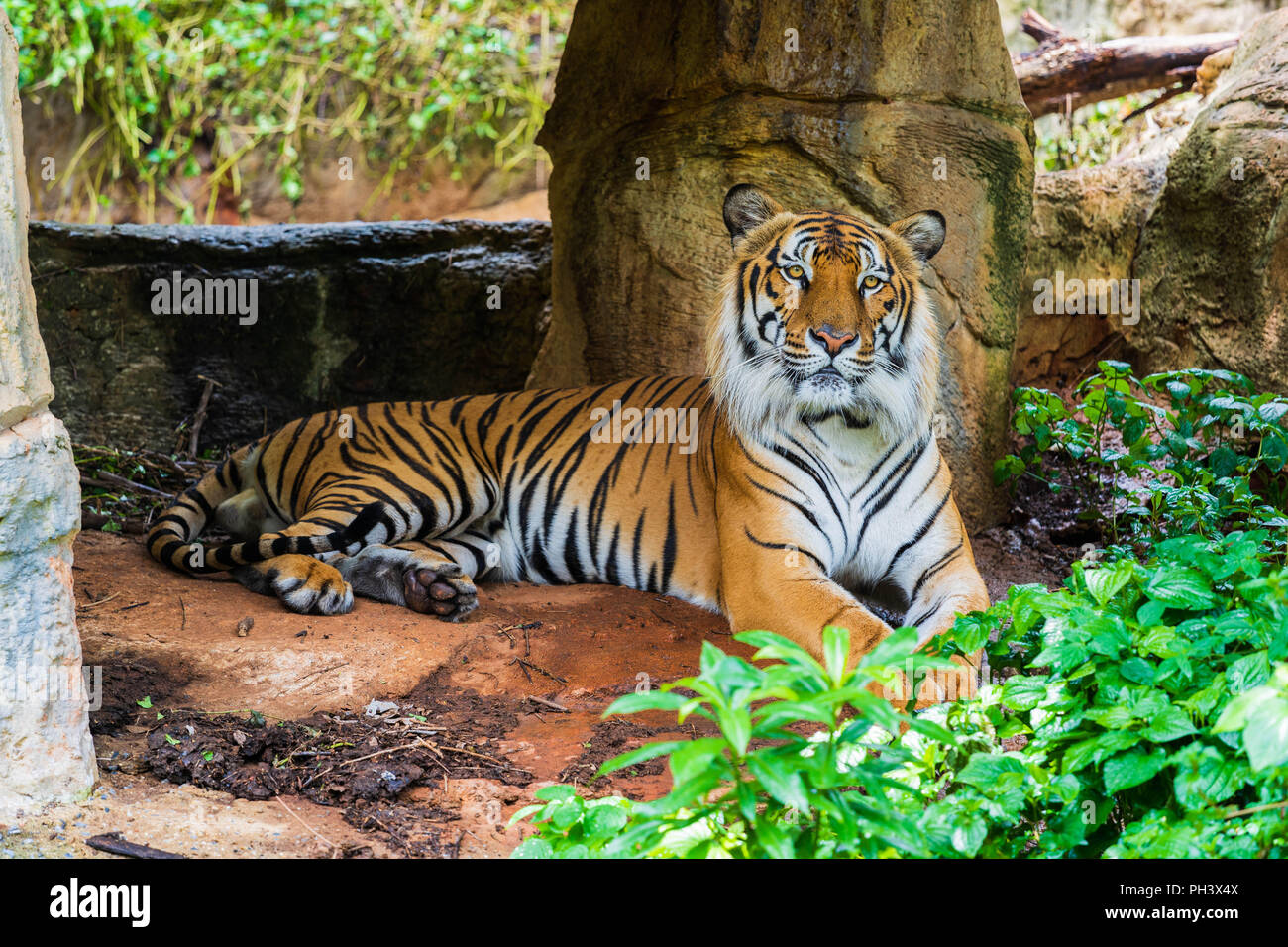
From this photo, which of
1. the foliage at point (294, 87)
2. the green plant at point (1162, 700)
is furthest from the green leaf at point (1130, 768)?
the foliage at point (294, 87)

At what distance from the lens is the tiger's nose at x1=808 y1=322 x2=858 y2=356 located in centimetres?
394

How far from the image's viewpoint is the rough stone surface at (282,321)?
625 cm

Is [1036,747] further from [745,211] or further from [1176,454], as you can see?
[1176,454]

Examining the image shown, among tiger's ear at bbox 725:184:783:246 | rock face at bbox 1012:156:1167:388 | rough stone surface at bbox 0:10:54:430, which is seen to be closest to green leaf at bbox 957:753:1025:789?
rough stone surface at bbox 0:10:54:430

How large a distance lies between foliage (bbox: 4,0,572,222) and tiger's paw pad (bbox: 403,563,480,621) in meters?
8.39

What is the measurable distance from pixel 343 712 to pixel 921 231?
8.81ft

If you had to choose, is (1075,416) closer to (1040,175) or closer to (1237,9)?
(1040,175)

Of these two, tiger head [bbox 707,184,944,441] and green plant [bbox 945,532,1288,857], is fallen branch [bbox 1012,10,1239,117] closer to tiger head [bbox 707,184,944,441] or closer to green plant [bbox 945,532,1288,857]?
tiger head [bbox 707,184,944,441]

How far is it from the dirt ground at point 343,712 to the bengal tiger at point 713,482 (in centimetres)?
18

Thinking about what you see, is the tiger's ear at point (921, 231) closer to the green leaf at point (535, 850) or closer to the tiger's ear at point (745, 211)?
the tiger's ear at point (745, 211)

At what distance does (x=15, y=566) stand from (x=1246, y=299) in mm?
5193

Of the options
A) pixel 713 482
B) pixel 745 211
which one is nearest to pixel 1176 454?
pixel 713 482
